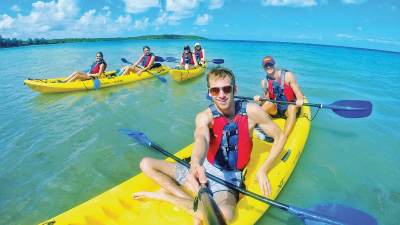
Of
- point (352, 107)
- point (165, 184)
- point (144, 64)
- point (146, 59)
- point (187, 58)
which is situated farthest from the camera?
point (187, 58)

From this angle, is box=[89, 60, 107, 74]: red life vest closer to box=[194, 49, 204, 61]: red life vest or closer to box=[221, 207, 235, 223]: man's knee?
box=[194, 49, 204, 61]: red life vest

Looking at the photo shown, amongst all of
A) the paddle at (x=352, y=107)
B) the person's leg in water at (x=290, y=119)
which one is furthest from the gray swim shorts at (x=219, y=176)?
the paddle at (x=352, y=107)

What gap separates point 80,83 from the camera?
33.3 feet

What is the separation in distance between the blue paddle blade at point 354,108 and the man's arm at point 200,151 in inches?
138

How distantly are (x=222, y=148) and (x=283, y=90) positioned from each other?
2987 millimetres

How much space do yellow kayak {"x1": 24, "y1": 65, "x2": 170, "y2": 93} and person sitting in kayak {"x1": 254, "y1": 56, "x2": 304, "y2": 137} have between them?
6.60 m

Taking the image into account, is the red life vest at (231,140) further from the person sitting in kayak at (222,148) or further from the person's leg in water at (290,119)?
the person's leg in water at (290,119)

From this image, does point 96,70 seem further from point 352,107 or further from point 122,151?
point 352,107

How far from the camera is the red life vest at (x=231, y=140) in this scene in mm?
3123

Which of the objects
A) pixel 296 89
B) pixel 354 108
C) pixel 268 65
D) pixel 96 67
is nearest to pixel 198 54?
pixel 96 67

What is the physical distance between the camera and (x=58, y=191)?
439cm

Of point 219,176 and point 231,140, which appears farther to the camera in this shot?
point 219,176

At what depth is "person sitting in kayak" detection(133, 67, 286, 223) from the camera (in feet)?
9.71

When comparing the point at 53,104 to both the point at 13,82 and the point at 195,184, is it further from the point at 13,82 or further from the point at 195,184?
the point at 195,184
